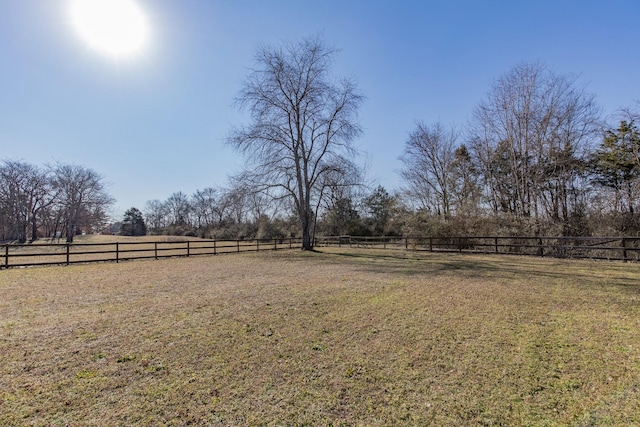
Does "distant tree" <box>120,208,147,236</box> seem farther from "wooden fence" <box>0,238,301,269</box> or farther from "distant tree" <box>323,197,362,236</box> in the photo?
A: "distant tree" <box>323,197,362,236</box>

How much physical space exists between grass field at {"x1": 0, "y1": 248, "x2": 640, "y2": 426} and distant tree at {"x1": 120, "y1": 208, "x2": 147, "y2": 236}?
241 feet

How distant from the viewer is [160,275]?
942 centimetres

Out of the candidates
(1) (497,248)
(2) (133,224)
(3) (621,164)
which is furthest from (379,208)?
(2) (133,224)

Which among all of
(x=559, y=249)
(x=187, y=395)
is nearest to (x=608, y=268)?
(x=559, y=249)

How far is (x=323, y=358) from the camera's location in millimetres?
3227

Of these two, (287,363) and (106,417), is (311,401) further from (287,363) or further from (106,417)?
(106,417)

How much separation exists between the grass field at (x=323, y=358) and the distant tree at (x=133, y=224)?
241 feet

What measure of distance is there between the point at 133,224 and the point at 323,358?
80.8m

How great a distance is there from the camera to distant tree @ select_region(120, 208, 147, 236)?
227ft

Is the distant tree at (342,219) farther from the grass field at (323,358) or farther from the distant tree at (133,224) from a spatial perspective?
the distant tree at (133,224)

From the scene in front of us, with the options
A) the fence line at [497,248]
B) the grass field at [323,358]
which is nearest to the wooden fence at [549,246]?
the fence line at [497,248]

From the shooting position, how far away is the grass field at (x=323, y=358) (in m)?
2.28

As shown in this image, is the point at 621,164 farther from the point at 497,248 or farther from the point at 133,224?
the point at 133,224

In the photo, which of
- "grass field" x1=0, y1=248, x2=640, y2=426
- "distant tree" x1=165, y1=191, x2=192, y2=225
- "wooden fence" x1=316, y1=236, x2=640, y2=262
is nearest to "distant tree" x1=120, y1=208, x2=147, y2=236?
"distant tree" x1=165, y1=191, x2=192, y2=225
